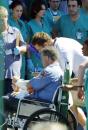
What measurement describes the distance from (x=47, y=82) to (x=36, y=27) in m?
1.98

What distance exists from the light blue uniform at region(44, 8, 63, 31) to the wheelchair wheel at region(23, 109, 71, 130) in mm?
2415

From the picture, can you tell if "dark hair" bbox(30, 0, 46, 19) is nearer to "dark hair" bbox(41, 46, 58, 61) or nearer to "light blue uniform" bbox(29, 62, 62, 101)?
"dark hair" bbox(41, 46, 58, 61)

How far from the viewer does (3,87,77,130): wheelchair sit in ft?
21.2

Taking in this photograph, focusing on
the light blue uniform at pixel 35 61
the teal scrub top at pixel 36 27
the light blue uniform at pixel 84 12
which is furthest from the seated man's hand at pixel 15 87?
the light blue uniform at pixel 84 12

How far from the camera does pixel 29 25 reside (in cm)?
838

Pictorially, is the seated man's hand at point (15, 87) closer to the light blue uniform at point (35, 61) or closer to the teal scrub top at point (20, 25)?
the light blue uniform at point (35, 61)

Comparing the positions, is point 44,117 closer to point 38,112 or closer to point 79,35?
point 38,112

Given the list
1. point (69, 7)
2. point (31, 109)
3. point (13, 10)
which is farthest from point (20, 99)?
point (69, 7)

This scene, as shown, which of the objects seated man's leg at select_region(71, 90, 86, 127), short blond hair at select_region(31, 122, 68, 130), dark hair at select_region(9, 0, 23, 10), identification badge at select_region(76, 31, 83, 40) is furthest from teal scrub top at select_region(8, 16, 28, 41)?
short blond hair at select_region(31, 122, 68, 130)

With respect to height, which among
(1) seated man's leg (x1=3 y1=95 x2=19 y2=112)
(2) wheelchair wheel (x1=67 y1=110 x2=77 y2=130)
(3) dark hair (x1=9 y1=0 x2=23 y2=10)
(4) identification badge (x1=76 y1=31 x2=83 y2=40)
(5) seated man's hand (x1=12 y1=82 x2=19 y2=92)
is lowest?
(2) wheelchair wheel (x1=67 y1=110 x2=77 y2=130)

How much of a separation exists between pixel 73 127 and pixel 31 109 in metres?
0.56

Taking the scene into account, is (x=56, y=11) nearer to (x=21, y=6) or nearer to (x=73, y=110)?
(x=21, y=6)

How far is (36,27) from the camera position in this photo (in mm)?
8398

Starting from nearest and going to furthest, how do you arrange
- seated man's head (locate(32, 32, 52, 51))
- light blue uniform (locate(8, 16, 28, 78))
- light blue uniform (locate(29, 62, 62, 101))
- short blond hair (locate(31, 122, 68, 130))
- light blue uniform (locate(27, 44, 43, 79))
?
short blond hair (locate(31, 122, 68, 130))
light blue uniform (locate(29, 62, 62, 101))
seated man's head (locate(32, 32, 52, 51))
light blue uniform (locate(27, 44, 43, 79))
light blue uniform (locate(8, 16, 28, 78))
